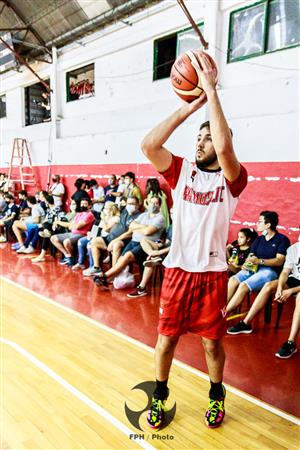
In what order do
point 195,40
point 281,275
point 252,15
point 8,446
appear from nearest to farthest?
1. point 8,446
2. point 281,275
3. point 252,15
4. point 195,40

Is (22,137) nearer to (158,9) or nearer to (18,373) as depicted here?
(158,9)

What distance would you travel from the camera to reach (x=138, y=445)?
181 centimetres

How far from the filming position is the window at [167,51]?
601 centimetres

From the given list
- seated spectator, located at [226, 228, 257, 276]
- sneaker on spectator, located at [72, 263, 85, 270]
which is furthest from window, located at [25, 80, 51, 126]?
seated spectator, located at [226, 228, 257, 276]

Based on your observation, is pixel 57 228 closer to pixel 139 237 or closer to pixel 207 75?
pixel 139 237

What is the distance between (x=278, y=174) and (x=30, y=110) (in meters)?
8.17

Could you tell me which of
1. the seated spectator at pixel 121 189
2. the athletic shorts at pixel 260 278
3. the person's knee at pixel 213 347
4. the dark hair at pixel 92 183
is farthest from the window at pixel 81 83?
the person's knee at pixel 213 347

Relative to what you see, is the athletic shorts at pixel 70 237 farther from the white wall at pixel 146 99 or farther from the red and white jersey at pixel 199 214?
the red and white jersey at pixel 199 214

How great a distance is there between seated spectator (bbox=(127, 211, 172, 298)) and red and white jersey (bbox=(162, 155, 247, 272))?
7.71 feet

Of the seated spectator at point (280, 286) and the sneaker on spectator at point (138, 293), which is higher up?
the seated spectator at point (280, 286)

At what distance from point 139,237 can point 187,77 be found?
2955 mm

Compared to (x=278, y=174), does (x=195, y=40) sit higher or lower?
higher

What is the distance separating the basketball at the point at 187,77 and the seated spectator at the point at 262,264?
6.56ft

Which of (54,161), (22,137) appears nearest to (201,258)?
(54,161)
